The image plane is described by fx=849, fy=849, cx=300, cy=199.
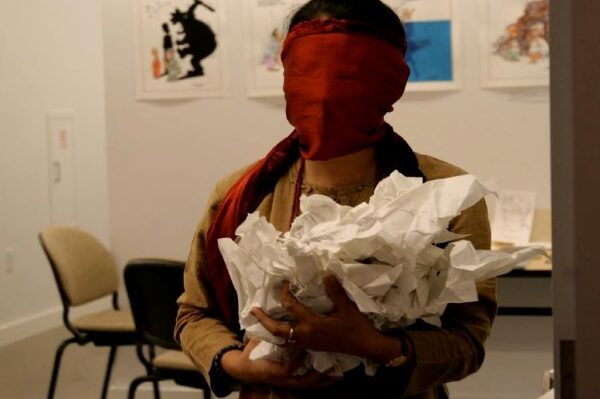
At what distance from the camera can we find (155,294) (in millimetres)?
2824

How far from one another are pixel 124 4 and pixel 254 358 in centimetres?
308

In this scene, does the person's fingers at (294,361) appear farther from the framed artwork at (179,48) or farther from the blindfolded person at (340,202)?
the framed artwork at (179,48)

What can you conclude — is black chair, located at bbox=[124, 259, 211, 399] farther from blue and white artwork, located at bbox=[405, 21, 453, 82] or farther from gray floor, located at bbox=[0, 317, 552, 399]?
blue and white artwork, located at bbox=[405, 21, 453, 82]

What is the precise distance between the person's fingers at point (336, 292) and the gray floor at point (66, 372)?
318cm

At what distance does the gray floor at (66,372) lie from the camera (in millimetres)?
4129

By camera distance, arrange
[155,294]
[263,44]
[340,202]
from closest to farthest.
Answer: [340,202] < [155,294] < [263,44]

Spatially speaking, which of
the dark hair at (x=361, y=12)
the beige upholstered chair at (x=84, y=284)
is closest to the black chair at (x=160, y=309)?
the beige upholstered chair at (x=84, y=284)

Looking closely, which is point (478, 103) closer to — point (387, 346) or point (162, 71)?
point (162, 71)

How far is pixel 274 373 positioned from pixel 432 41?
2.76m

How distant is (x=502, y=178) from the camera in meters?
3.69

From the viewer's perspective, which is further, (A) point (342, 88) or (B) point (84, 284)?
(B) point (84, 284)

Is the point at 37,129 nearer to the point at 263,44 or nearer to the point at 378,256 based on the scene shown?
the point at 263,44

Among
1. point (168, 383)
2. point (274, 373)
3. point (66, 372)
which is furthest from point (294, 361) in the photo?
point (66, 372)

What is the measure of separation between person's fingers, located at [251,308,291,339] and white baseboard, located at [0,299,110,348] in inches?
187
